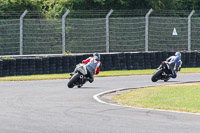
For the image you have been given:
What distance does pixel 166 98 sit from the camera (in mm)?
14500

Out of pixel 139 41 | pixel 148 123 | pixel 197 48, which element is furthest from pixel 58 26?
pixel 148 123

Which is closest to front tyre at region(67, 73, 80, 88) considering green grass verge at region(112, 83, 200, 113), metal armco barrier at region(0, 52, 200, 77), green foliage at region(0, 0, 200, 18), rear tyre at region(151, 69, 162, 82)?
green grass verge at region(112, 83, 200, 113)

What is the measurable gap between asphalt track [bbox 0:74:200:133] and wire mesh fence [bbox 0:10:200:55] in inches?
351

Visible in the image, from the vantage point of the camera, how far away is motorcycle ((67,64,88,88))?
18.2m

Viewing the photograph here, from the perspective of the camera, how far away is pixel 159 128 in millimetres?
9328

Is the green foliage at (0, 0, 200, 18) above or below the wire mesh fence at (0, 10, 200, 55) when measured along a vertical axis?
above

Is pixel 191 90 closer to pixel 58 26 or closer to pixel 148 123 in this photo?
pixel 148 123

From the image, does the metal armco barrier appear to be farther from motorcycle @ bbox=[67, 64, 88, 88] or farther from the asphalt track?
the asphalt track

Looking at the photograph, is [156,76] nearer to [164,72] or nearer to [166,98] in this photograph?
[164,72]

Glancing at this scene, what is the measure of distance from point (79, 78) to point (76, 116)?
7.44 metres

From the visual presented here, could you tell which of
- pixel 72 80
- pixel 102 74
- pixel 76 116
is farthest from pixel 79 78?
pixel 76 116

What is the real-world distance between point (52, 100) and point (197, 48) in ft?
50.3

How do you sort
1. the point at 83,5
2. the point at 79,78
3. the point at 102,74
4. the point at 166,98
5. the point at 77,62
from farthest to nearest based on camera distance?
the point at 83,5, the point at 77,62, the point at 102,74, the point at 79,78, the point at 166,98

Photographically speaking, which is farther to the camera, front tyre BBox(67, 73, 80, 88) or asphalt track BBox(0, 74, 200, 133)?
front tyre BBox(67, 73, 80, 88)
